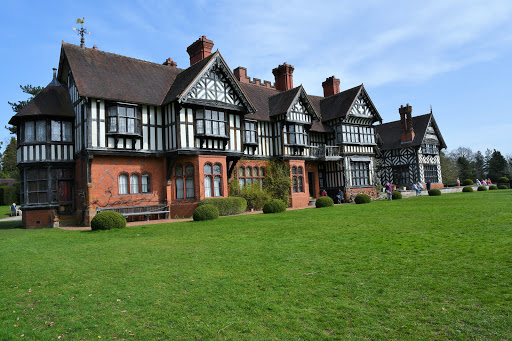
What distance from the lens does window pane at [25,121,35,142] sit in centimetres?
2175

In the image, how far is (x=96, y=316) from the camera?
546cm

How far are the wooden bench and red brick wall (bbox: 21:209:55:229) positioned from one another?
3935mm

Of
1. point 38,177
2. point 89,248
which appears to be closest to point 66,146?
point 38,177

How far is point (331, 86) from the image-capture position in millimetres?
40156

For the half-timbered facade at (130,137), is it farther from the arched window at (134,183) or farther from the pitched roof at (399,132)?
the pitched roof at (399,132)

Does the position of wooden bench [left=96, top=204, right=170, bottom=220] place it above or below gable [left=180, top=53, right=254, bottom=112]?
below

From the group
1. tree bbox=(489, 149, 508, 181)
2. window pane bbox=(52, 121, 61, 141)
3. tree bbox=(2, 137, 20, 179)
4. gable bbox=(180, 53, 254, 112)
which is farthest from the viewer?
tree bbox=(489, 149, 508, 181)

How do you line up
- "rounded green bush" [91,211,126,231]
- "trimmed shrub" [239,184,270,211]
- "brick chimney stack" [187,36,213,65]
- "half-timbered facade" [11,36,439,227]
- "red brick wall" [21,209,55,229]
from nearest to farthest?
1. "rounded green bush" [91,211,126,231]
2. "half-timbered facade" [11,36,439,227]
3. "red brick wall" [21,209,55,229]
4. "trimmed shrub" [239,184,270,211]
5. "brick chimney stack" [187,36,213,65]

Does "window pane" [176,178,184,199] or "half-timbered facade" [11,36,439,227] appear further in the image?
"window pane" [176,178,184,199]

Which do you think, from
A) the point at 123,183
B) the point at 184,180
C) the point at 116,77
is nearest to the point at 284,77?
the point at 184,180

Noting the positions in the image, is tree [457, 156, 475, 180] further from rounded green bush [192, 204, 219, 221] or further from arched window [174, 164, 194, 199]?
rounded green bush [192, 204, 219, 221]

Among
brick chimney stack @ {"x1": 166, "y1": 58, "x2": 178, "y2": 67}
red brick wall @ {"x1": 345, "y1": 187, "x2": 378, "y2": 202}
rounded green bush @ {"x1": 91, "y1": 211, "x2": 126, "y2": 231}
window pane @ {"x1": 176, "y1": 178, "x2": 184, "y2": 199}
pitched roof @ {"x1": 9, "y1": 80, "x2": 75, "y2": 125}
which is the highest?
brick chimney stack @ {"x1": 166, "y1": 58, "x2": 178, "y2": 67}

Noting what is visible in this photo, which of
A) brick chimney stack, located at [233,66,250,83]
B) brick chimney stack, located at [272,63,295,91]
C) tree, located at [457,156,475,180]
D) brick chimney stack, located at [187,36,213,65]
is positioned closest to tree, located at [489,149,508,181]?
tree, located at [457,156,475,180]

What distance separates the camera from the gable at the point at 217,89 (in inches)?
896
